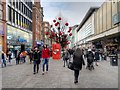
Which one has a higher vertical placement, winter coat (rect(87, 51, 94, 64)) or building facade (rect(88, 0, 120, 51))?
building facade (rect(88, 0, 120, 51))

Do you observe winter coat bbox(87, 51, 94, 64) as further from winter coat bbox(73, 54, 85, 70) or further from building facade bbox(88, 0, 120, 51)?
building facade bbox(88, 0, 120, 51)

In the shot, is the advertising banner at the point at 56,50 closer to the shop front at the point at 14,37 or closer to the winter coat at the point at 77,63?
the shop front at the point at 14,37

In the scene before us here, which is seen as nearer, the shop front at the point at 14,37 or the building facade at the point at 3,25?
the building facade at the point at 3,25

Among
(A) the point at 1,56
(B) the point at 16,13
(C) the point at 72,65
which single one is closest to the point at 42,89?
(C) the point at 72,65

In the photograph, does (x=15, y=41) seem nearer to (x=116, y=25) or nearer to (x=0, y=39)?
(x=0, y=39)

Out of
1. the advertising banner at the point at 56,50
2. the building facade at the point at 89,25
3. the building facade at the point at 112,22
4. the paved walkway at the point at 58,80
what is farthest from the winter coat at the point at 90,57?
the building facade at the point at 89,25

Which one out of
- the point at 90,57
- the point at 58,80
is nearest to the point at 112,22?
the point at 90,57

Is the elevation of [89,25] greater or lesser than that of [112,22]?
greater

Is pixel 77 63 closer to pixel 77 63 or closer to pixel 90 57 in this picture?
pixel 77 63

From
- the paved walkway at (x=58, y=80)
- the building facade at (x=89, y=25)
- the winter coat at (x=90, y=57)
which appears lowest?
the paved walkway at (x=58, y=80)

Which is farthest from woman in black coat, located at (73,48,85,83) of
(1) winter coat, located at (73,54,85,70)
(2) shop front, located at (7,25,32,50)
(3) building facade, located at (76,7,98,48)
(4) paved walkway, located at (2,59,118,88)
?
(3) building facade, located at (76,7,98,48)

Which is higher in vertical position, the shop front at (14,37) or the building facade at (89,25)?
the building facade at (89,25)

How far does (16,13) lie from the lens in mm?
40125

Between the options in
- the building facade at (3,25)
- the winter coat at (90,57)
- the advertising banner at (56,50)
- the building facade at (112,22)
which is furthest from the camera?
the building facade at (112,22)
